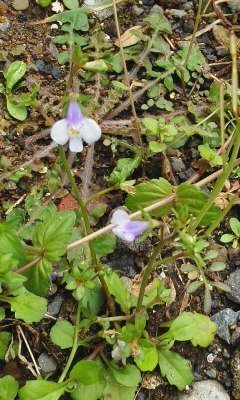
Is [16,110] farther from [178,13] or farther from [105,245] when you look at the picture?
[178,13]

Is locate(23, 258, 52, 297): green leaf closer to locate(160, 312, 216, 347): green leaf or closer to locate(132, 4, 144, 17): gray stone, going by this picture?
locate(160, 312, 216, 347): green leaf

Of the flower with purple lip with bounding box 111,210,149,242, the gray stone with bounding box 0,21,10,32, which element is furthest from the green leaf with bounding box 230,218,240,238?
the gray stone with bounding box 0,21,10,32

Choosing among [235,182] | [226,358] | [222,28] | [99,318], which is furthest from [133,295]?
[222,28]

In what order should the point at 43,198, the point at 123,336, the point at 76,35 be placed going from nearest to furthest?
the point at 123,336 → the point at 43,198 → the point at 76,35

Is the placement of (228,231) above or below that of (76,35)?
below

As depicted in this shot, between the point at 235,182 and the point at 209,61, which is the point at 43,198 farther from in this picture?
the point at 209,61

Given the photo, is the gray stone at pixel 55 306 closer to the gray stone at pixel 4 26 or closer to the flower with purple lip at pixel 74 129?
the flower with purple lip at pixel 74 129
